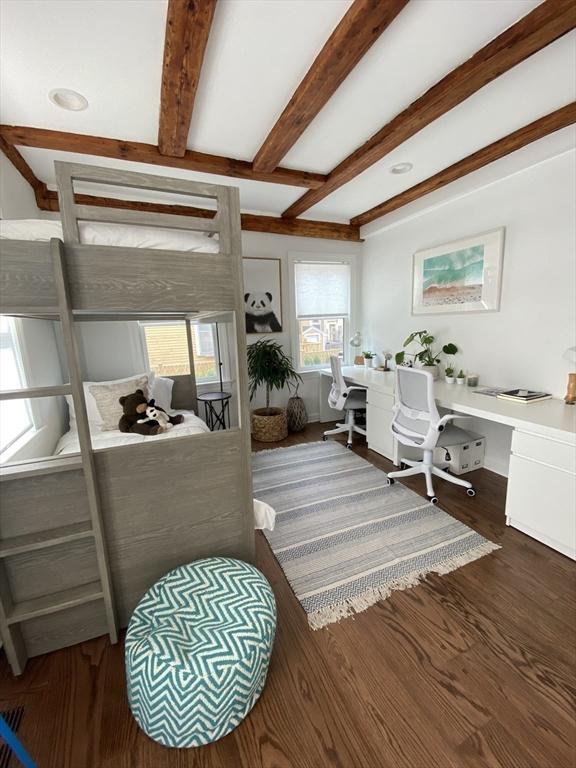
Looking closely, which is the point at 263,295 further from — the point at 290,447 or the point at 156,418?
the point at 156,418

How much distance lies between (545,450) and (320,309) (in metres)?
2.92

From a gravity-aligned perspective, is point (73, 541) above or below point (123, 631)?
above

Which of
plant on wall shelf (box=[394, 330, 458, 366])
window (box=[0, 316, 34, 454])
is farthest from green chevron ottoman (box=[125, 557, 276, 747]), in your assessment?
plant on wall shelf (box=[394, 330, 458, 366])

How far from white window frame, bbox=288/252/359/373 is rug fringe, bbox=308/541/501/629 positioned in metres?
2.75

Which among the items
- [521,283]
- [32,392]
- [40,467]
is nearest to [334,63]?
[32,392]

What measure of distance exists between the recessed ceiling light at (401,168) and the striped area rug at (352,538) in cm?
258

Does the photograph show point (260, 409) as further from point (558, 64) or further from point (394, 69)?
point (558, 64)

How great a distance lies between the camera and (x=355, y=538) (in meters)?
2.03

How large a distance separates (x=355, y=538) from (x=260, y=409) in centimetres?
218

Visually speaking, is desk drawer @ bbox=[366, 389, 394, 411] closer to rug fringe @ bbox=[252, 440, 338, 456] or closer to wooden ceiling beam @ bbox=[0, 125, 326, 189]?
rug fringe @ bbox=[252, 440, 338, 456]

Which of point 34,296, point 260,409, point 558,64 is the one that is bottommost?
point 260,409

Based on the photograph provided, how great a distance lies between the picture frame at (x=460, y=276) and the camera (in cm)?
268

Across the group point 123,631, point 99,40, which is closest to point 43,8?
point 99,40

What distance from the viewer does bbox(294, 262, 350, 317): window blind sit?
405 centimetres
